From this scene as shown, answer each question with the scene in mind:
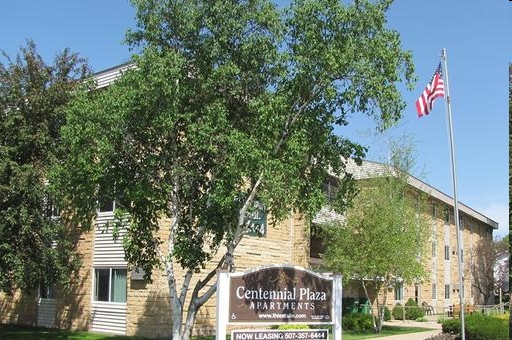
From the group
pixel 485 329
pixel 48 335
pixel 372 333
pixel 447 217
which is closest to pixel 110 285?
pixel 48 335

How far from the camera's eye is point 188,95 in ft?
49.5

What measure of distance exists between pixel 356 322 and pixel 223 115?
20221mm

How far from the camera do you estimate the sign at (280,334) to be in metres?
12.6

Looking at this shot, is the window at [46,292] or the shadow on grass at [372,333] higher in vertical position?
the window at [46,292]

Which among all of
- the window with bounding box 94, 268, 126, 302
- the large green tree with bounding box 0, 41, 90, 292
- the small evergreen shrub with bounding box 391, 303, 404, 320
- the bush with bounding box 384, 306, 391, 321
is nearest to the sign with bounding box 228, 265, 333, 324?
the large green tree with bounding box 0, 41, 90, 292

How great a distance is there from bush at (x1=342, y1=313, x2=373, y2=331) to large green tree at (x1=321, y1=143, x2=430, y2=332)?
0.89 meters

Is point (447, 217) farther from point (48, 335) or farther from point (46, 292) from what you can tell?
point (48, 335)

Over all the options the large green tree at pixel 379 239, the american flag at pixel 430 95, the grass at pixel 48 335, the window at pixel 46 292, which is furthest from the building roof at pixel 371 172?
the window at pixel 46 292

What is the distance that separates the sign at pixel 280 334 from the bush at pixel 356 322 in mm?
18323

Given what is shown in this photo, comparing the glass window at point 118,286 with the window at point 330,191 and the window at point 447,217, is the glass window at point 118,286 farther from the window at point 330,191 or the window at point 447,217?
the window at point 447,217

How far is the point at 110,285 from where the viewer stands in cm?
2555

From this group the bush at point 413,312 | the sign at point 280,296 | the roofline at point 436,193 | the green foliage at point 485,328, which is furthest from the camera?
the bush at point 413,312

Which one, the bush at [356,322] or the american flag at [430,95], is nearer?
the american flag at [430,95]

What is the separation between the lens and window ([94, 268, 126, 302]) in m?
25.2
